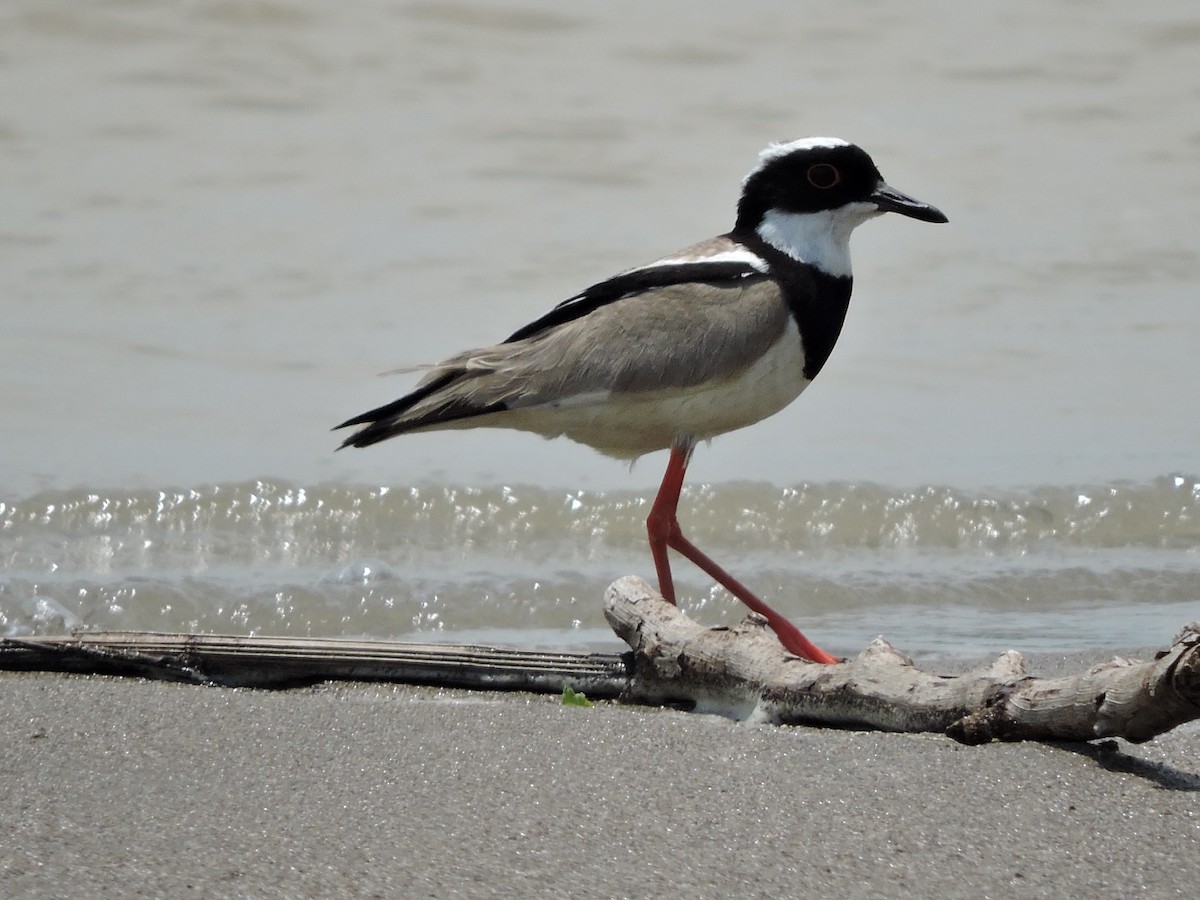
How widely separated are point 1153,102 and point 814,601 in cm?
851

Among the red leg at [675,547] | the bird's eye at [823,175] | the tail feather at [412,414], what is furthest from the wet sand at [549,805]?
the bird's eye at [823,175]

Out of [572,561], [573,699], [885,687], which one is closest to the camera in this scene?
[885,687]

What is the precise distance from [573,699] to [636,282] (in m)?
1.73

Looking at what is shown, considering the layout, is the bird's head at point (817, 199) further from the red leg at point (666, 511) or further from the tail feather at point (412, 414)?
the tail feather at point (412, 414)

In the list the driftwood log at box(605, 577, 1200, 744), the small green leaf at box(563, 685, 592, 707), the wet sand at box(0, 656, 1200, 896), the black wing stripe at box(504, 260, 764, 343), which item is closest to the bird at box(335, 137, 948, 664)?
the black wing stripe at box(504, 260, 764, 343)

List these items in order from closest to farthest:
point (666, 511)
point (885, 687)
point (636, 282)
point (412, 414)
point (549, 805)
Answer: point (549, 805)
point (885, 687)
point (412, 414)
point (636, 282)
point (666, 511)

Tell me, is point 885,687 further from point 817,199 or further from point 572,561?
point 572,561

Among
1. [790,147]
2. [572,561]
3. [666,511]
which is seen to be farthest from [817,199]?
[572,561]

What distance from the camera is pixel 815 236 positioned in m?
5.98

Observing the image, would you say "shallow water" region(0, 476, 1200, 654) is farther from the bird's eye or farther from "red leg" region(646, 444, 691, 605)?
the bird's eye

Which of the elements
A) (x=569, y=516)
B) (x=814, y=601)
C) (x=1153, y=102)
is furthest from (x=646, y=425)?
(x=1153, y=102)

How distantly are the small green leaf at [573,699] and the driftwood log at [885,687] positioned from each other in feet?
0.45

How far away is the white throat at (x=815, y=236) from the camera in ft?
19.5

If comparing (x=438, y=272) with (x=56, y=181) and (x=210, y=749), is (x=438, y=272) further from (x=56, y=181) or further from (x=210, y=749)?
(x=210, y=749)
